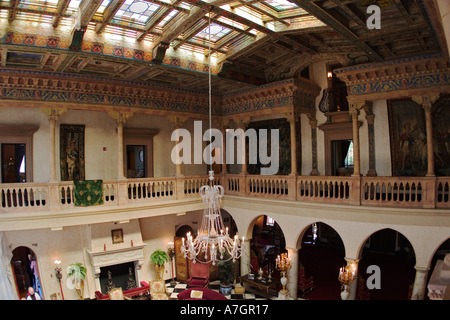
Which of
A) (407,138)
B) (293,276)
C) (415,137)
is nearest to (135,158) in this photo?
(293,276)

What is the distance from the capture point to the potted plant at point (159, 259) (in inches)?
478

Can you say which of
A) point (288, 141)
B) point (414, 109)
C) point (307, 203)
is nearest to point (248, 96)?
point (288, 141)

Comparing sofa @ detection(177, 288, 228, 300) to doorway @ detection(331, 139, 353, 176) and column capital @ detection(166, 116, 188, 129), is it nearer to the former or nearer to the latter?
column capital @ detection(166, 116, 188, 129)

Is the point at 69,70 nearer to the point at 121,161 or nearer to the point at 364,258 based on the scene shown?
the point at 121,161

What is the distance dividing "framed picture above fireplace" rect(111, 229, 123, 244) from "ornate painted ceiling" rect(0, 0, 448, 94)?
201 inches

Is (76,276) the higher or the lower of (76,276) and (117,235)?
the lower

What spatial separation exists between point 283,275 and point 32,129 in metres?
8.90

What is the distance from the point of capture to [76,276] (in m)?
10.6

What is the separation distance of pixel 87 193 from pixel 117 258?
111 inches

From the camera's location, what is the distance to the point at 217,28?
8664 mm

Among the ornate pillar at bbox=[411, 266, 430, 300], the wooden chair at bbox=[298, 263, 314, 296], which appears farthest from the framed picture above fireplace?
the ornate pillar at bbox=[411, 266, 430, 300]

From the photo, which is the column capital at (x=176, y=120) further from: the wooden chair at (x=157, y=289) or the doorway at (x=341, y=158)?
the doorway at (x=341, y=158)

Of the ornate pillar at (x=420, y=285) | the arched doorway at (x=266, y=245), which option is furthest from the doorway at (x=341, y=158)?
the ornate pillar at (x=420, y=285)

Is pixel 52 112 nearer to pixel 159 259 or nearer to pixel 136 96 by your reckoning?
pixel 136 96
